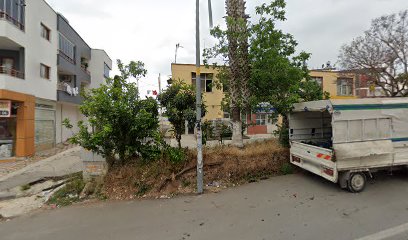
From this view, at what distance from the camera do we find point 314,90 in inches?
380

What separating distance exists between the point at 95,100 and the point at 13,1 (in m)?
10.4

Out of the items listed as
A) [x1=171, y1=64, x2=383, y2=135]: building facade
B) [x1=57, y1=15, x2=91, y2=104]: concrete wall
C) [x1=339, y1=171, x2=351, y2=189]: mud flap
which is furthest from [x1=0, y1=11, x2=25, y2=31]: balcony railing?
[x1=339, y1=171, x2=351, y2=189]: mud flap

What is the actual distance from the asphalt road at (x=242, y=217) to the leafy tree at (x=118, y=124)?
1594mm

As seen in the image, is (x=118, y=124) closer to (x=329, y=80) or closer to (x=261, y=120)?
(x=261, y=120)

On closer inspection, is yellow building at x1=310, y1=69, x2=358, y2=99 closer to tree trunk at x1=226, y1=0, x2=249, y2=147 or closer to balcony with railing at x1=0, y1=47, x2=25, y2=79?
tree trunk at x1=226, y1=0, x2=249, y2=147

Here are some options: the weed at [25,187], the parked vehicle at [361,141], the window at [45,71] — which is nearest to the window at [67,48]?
the window at [45,71]

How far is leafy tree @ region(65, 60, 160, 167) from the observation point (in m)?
6.38

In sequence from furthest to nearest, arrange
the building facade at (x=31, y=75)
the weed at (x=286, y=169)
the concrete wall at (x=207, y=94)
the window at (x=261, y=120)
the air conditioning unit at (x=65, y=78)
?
the window at (x=261, y=120), the concrete wall at (x=207, y=94), the air conditioning unit at (x=65, y=78), the building facade at (x=31, y=75), the weed at (x=286, y=169)

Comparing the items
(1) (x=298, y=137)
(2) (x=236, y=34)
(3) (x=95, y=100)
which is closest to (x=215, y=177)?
(1) (x=298, y=137)

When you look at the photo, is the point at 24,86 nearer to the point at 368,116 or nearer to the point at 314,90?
the point at 314,90

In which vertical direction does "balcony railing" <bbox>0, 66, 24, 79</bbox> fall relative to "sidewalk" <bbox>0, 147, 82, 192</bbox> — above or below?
above

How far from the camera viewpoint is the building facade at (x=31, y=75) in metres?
11.8

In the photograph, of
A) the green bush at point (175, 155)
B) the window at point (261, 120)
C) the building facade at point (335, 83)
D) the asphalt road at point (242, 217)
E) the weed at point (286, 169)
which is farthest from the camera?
the building facade at point (335, 83)

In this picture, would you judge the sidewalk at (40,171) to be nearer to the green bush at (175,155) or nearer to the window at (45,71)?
the green bush at (175,155)
